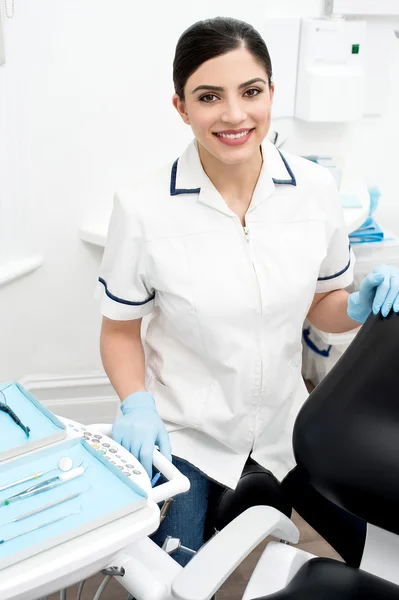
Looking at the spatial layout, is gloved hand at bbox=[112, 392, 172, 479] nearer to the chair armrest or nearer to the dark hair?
the chair armrest

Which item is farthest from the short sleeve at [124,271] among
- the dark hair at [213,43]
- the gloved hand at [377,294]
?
the gloved hand at [377,294]

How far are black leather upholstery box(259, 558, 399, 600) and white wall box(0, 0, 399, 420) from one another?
134cm

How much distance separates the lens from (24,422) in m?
0.94

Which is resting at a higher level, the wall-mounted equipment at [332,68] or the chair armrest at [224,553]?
the wall-mounted equipment at [332,68]

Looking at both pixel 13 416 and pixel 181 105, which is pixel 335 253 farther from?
pixel 13 416

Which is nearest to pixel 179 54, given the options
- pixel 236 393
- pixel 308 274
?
pixel 308 274

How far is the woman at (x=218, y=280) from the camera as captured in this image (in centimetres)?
126

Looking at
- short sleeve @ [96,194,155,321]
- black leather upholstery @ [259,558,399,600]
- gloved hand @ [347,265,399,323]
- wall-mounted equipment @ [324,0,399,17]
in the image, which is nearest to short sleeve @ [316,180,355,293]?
gloved hand @ [347,265,399,323]

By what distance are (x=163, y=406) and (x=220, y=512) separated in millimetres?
222

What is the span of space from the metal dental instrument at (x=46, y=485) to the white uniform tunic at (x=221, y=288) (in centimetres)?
47

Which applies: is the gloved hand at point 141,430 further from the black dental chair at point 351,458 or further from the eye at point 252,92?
the eye at point 252,92

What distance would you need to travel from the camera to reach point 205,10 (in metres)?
1.99

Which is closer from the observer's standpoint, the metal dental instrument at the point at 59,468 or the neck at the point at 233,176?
the metal dental instrument at the point at 59,468

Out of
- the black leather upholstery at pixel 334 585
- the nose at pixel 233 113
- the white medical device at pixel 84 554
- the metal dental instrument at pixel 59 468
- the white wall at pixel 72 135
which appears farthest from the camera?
the white wall at pixel 72 135
